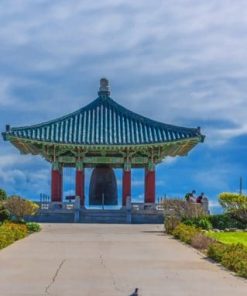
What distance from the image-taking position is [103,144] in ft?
152

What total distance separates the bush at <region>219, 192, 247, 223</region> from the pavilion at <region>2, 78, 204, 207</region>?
8985 millimetres

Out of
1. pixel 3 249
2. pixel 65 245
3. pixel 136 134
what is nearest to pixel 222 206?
pixel 136 134

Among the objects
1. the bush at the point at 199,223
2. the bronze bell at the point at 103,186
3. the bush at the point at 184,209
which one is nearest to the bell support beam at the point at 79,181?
the bronze bell at the point at 103,186

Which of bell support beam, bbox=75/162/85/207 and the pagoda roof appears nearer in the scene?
the pagoda roof

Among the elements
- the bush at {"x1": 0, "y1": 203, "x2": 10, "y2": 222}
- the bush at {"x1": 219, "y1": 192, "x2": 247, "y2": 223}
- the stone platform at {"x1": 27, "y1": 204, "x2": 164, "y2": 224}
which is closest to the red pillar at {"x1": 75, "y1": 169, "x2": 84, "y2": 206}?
the stone platform at {"x1": 27, "y1": 204, "x2": 164, "y2": 224}

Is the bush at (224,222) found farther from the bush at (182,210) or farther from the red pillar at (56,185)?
the red pillar at (56,185)

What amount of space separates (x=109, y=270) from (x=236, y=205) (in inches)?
839

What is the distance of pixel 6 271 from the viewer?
1672 cm

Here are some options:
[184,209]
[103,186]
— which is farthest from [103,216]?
[184,209]

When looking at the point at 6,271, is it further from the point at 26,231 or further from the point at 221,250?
the point at 26,231

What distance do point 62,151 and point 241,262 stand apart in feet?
104

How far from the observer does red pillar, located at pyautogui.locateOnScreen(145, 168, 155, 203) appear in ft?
157

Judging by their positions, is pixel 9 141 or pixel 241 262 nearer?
pixel 241 262

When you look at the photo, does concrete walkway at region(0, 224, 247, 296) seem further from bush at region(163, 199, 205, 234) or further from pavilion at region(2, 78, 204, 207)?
Answer: pavilion at region(2, 78, 204, 207)
